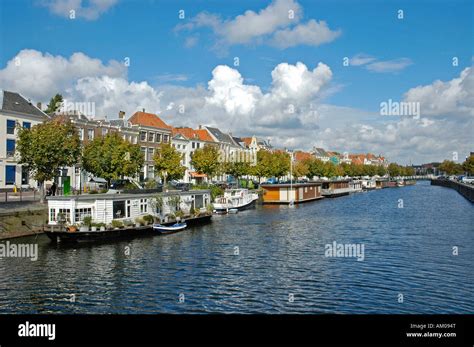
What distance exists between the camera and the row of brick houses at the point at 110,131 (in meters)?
66.2

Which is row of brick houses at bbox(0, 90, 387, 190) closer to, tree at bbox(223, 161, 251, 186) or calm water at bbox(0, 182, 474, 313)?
tree at bbox(223, 161, 251, 186)

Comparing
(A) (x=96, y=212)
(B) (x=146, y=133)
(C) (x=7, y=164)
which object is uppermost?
(B) (x=146, y=133)

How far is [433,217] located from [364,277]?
44094 millimetres

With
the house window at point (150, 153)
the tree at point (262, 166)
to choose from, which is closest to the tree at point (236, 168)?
the tree at point (262, 166)

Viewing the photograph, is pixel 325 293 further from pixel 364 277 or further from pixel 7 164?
pixel 7 164

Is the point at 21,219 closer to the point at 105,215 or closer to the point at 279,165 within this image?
the point at 105,215

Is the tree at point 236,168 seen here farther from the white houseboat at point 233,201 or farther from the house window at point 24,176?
the house window at point 24,176

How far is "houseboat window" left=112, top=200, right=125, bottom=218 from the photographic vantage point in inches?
1886

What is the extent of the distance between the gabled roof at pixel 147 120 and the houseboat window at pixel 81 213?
54.3 meters

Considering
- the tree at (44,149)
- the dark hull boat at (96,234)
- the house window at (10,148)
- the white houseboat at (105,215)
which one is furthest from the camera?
the house window at (10,148)

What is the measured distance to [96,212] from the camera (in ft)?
152
